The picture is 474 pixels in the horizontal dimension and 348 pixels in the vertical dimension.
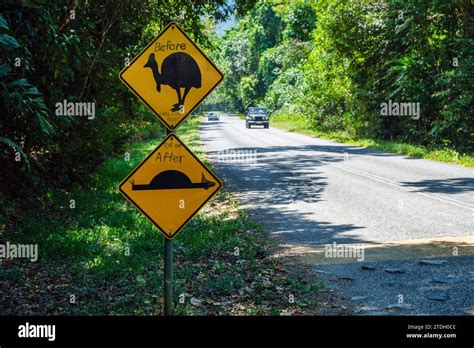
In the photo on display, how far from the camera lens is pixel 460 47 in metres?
21.5

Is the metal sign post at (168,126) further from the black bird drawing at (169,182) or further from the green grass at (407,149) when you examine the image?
the green grass at (407,149)

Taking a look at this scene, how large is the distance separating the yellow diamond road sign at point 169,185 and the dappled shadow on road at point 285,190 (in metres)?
4.00

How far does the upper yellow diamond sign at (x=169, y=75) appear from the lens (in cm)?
515

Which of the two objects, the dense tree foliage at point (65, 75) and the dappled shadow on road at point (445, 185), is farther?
the dappled shadow on road at point (445, 185)

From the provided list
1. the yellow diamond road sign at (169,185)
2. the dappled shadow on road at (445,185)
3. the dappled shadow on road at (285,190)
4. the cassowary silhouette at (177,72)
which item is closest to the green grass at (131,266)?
the dappled shadow on road at (285,190)

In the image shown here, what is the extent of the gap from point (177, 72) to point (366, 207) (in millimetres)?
7193

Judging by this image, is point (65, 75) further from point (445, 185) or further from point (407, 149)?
point (407, 149)

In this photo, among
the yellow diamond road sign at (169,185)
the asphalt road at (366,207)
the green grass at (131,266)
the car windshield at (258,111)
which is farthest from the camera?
the car windshield at (258,111)

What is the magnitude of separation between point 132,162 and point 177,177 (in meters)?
15.3

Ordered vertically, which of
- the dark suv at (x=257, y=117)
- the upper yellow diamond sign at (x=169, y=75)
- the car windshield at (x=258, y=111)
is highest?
the car windshield at (x=258, y=111)

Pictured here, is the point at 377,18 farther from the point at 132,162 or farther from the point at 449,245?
the point at 449,245

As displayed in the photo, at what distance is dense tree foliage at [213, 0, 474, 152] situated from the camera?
2125 centimetres

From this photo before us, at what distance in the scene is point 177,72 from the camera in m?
5.19

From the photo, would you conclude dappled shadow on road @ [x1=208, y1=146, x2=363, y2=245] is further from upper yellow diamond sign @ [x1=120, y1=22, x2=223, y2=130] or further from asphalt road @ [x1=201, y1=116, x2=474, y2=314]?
upper yellow diamond sign @ [x1=120, y1=22, x2=223, y2=130]
